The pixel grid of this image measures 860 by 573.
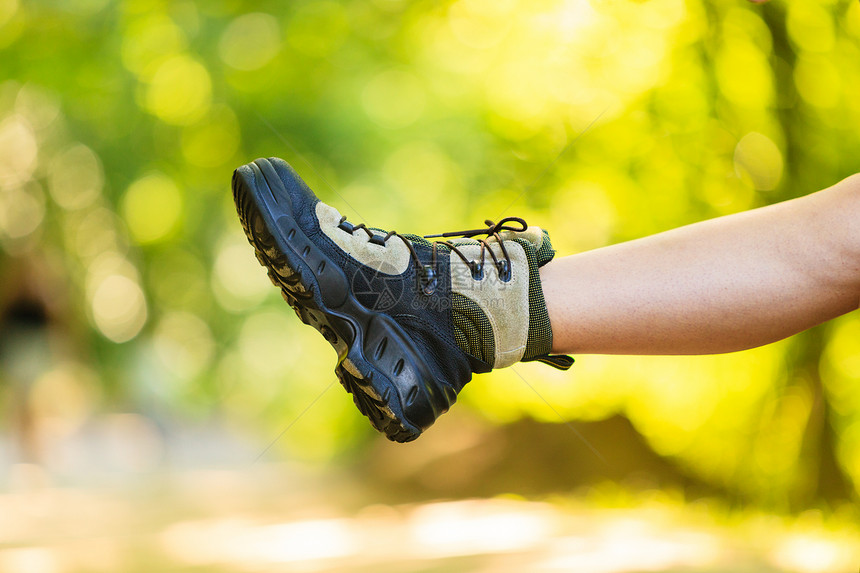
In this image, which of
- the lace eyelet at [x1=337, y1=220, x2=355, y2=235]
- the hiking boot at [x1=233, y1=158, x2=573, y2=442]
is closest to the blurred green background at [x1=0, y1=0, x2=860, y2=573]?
the hiking boot at [x1=233, y1=158, x2=573, y2=442]

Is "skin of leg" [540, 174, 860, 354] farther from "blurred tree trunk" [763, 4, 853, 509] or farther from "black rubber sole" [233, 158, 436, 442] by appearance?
"blurred tree trunk" [763, 4, 853, 509]

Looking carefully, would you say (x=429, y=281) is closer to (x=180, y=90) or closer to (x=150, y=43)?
(x=180, y=90)

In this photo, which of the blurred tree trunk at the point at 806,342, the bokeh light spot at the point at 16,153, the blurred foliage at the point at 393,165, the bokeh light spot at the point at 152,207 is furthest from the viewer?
the bokeh light spot at the point at 16,153

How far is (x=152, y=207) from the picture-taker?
230 cm

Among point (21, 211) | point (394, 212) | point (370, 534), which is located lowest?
point (370, 534)

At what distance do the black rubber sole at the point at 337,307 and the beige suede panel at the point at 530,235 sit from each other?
18cm

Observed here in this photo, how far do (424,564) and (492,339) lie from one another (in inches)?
37.3

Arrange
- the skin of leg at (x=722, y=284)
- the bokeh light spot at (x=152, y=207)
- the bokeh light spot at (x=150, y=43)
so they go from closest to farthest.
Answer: the skin of leg at (x=722, y=284) → the bokeh light spot at (x=150, y=43) → the bokeh light spot at (x=152, y=207)

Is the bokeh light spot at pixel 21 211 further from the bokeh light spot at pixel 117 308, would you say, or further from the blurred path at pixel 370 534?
the blurred path at pixel 370 534

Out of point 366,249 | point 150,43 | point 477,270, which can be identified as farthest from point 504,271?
point 150,43

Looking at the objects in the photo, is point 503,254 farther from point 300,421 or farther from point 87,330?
point 87,330

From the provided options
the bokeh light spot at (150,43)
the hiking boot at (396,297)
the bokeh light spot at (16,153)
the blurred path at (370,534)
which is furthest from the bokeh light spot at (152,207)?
the hiking boot at (396,297)

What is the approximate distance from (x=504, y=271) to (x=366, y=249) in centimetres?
16

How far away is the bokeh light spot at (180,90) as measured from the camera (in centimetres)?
219
